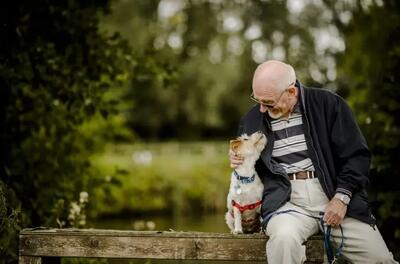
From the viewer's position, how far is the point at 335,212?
390 cm

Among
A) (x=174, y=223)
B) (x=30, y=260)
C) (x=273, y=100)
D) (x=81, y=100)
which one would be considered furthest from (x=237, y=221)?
(x=174, y=223)

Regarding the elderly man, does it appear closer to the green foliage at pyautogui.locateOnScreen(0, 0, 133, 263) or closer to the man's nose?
the man's nose

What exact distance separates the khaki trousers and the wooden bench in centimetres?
14

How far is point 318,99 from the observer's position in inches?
162

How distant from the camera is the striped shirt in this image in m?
4.08

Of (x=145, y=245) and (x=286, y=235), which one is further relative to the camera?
(x=145, y=245)

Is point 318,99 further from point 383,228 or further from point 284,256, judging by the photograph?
point 383,228

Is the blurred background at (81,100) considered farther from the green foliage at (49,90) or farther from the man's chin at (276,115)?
the man's chin at (276,115)

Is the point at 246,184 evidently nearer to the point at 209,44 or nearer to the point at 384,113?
the point at 384,113

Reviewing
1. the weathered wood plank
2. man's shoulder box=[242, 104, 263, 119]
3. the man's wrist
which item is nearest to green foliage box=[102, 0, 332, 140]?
man's shoulder box=[242, 104, 263, 119]

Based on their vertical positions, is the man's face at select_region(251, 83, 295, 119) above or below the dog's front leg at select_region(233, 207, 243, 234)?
above

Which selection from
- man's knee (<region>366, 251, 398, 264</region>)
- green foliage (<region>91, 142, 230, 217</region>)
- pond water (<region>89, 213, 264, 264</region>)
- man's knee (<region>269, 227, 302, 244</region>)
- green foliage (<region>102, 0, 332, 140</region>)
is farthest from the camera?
green foliage (<region>102, 0, 332, 140</region>)

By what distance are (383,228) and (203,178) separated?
15.5 meters

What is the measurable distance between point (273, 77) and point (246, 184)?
67 cm
